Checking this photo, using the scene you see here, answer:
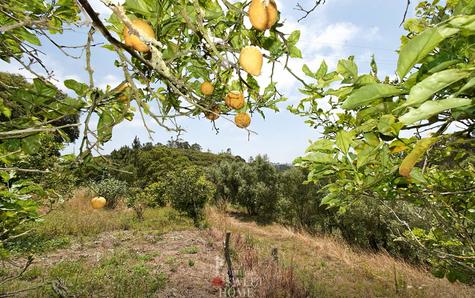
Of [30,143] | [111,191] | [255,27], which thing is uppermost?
[255,27]

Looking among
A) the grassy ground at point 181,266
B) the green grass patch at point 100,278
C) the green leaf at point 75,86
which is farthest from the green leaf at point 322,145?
the green grass patch at point 100,278

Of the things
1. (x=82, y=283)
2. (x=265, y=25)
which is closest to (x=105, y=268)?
(x=82, y=283)

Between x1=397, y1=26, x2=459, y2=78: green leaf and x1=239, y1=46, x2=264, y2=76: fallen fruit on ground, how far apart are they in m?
0.53

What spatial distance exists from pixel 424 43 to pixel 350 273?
9970 mm

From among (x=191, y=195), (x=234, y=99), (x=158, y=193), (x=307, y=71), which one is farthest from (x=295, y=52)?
(x=158, y=193)

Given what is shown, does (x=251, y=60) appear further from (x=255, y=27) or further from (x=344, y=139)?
(x=344, y=139)

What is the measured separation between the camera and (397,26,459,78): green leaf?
1.24ft

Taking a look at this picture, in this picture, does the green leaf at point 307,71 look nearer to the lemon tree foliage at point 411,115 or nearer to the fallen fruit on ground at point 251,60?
the lemon tree foliage at point 411,115

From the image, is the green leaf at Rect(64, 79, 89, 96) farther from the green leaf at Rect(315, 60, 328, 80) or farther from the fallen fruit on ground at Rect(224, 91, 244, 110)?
the green leaf at Rect(315, 60, 328, 80)

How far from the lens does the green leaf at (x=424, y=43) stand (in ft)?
1.24

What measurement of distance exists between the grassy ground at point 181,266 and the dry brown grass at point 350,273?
0.10ft

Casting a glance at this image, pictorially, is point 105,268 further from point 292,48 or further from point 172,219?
point 292,48

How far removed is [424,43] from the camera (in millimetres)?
382

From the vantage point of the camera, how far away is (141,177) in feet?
89.6
